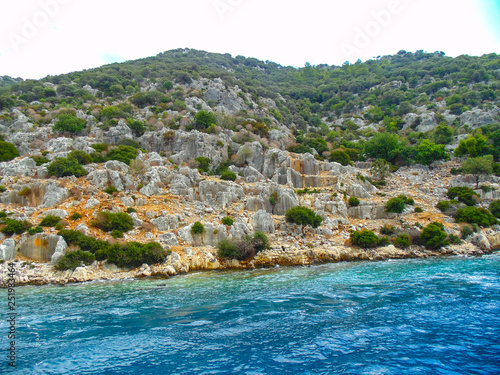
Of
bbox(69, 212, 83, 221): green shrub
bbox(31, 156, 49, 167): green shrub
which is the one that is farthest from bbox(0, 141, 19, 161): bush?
bbox(69, 212, 83, 221): green shrub

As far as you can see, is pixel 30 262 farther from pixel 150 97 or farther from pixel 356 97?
pixel 356 97

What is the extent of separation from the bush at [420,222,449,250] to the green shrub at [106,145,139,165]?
44.6 metres

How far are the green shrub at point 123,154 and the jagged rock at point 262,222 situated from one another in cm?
2513

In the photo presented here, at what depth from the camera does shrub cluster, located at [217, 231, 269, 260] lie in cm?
2964

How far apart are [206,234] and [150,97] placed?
207ft

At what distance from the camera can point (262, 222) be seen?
35.2m

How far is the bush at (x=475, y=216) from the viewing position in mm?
36228

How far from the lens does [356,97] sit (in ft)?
403

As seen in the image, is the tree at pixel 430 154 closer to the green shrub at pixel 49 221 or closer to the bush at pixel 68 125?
the green shrub at pixel 49 221

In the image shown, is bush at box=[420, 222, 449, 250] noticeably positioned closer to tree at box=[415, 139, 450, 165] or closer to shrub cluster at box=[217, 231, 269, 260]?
shrub cluster at box=[217, 231, 269, 260]

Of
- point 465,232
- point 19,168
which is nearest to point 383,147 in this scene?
point 465,232

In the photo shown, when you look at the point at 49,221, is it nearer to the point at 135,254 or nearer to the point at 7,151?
the point at 135,254

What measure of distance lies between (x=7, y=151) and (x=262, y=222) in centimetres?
4390

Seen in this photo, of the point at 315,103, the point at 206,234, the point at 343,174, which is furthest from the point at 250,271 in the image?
the point at 315,103
